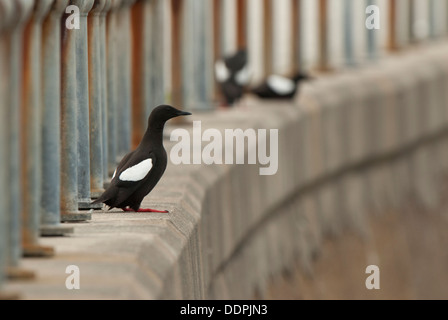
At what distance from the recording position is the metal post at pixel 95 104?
11.6 metres

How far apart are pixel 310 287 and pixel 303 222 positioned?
0.97 metres

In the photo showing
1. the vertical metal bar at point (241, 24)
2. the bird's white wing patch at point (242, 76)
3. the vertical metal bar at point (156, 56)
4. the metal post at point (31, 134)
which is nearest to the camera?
the metal post at point (31, 134)

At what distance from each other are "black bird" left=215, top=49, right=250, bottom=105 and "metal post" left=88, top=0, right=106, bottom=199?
34.1 ft

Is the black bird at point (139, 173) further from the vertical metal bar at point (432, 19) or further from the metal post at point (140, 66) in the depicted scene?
the vertical metal bar at point (432, 19)

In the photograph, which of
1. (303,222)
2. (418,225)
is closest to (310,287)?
(303,222)

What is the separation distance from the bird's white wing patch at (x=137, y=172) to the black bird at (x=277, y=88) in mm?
11304

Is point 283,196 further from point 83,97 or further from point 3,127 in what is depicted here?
point 3,127

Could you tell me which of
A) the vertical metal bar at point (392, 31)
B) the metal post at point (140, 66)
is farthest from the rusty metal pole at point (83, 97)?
the vertical metal bar at point (392, 31)

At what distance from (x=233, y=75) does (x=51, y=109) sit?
1237 cm

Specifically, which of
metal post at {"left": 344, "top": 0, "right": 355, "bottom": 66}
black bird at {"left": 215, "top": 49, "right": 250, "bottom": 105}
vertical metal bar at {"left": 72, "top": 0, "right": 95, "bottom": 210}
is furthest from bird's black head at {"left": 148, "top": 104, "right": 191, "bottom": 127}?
metal post at {"left": 344, "top": 0, "right": 355, "bottom": 66}

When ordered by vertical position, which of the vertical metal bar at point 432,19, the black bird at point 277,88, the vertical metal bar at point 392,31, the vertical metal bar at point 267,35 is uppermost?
the vertical metal bar at point 432,19

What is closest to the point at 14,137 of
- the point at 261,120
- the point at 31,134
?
the point at 31,134

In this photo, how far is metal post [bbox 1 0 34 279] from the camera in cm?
859

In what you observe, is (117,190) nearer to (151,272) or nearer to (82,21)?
(82,21)
